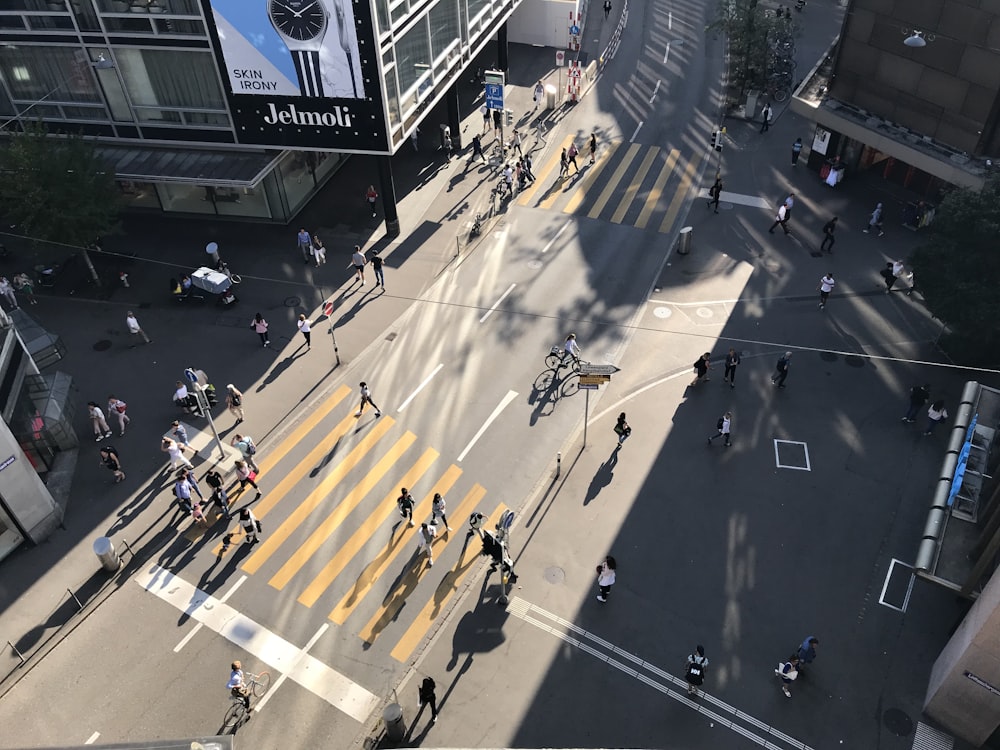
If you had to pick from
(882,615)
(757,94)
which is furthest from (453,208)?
(882,615)

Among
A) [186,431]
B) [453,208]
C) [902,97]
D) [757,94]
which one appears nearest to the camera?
[186,431]

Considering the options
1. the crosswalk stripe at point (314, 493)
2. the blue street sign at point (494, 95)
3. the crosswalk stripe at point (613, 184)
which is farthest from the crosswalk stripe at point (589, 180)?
the crosswalk stripe at point (314, 493)

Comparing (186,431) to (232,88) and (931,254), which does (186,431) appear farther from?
(931,254)

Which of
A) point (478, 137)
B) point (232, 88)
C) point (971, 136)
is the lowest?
point (478, 137)

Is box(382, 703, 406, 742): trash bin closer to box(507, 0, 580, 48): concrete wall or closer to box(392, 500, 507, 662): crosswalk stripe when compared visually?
box(392, 500, 507, 662): crosswalk stripe

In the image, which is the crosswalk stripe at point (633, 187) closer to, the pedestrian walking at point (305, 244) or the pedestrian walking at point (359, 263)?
the pedestrian walking at point (359, 263)

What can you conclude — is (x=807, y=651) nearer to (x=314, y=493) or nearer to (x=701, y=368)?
(x=701, y=368)
